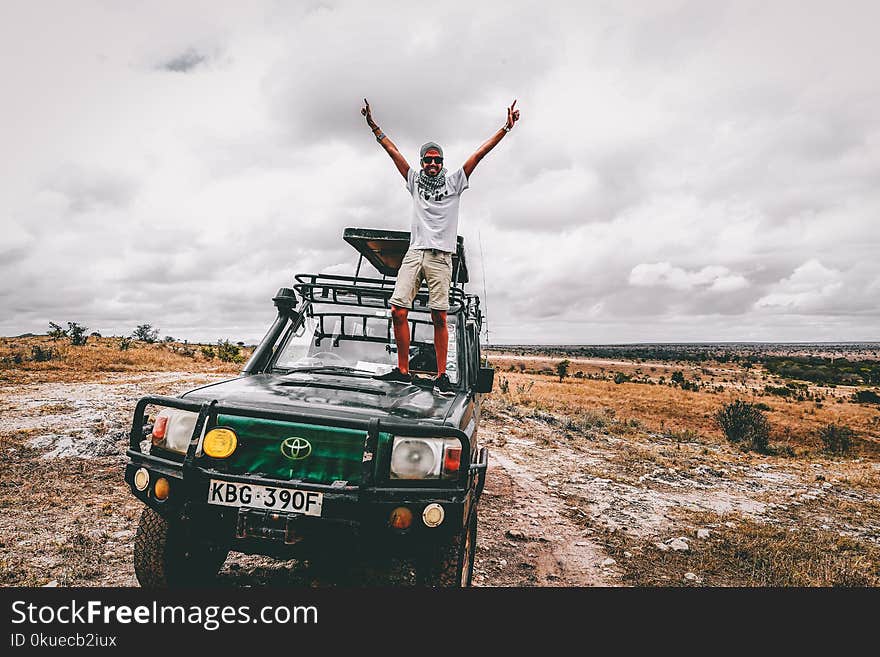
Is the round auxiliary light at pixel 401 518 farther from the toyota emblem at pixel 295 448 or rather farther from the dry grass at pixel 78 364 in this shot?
the dry grass at pixel 78 364

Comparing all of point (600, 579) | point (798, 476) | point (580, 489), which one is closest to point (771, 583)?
point (600, 579)

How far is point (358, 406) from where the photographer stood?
9.77 ft

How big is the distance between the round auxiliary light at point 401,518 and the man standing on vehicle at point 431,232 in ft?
4.93

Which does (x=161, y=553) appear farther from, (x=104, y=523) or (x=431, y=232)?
(x=431, y=232)

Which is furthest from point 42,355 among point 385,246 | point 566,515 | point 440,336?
point 440,336

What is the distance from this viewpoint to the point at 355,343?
4461 mm

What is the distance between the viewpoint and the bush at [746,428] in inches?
562

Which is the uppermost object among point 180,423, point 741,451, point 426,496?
point 180,423

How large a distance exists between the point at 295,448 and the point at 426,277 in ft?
6.39

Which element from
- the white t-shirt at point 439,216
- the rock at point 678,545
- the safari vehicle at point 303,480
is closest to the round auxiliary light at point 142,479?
the safari vehicle at point 303,480

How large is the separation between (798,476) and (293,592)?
10.9 metres

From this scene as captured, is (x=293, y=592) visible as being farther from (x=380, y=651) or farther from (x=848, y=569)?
(x=848, y=569)

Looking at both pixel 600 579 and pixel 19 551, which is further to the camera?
pixel 600 579

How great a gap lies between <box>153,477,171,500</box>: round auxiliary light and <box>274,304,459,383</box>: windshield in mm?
1478
